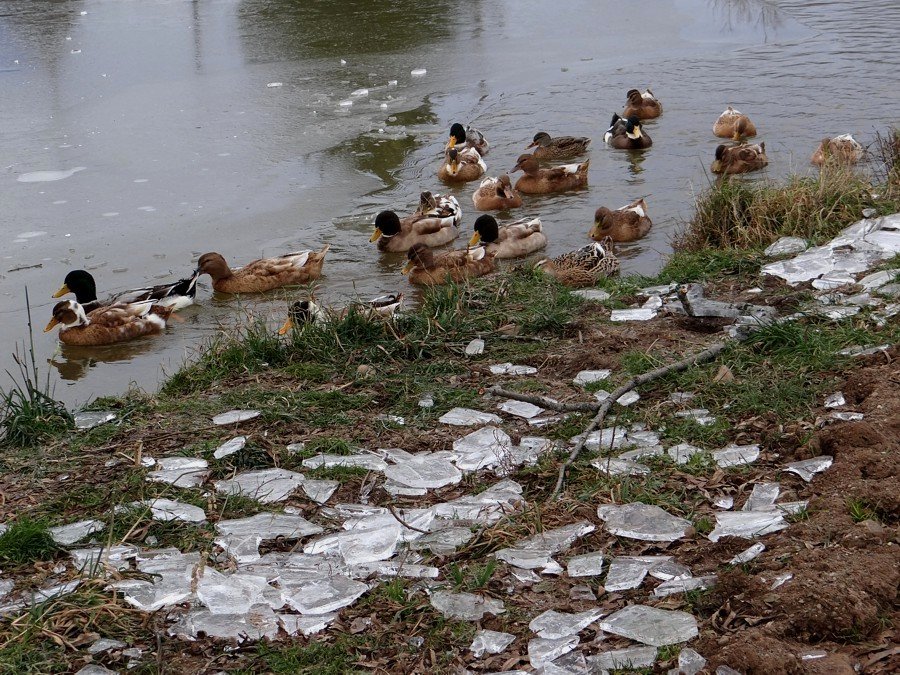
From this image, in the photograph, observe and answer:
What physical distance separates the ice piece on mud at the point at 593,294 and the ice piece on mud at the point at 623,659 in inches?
154

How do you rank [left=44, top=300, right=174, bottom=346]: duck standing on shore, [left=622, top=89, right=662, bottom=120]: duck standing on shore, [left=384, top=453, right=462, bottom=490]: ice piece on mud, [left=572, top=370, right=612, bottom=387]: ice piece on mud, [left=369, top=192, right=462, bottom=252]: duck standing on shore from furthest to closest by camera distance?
1. [left=622, top=89, right=662, bottom=120]: duck standing on shore
2. [left=369, top=192, right=462, bottom=252]: duck standing on shore
3. [left=44, top=300, right=174, bottom=346]: duck standing on shore
4. [left=572, top=370, right=612, bottom=387]: ice piece on mud
5. [left=384, top=453, right=462, bottom=490]: ice piece on mud

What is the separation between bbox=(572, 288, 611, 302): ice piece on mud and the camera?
6.93m

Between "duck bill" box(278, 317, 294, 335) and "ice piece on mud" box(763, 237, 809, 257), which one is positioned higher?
"ice piece on mud" box(763, 237, 809, 257)

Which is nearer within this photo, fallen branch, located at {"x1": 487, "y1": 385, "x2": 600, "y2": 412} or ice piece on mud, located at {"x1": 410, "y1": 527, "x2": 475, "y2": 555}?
ice piece on mud, located at {"x1": 410, "y1": 527, "x2": 475, "y2": 555}

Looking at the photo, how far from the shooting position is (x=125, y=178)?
11562 millimetres

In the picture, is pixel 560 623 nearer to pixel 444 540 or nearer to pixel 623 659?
pixel 623 659

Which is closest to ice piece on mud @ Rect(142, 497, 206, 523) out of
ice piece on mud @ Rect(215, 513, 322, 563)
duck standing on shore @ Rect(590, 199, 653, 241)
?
ice piece on mud @ Rect(215, 513, 322, 563)

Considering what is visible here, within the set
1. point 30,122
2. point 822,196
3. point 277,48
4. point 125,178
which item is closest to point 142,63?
point 277,48

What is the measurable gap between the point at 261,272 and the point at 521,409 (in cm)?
434

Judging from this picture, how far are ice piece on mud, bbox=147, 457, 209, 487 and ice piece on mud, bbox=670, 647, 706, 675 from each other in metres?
2.42

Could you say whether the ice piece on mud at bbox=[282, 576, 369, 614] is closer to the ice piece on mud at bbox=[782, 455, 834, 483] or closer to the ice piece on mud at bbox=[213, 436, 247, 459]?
the ice piece on mud at bbox=[213, 436, 247, 459]

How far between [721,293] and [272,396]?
Answer: 3.05 m

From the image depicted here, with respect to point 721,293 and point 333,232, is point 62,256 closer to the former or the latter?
point 333,232

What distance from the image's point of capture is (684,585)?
3438 millimetres
